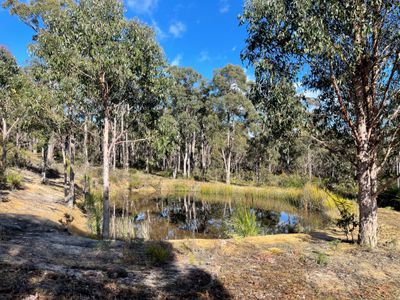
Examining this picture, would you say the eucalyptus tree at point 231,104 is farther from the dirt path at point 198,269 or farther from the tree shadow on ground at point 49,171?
the dirt path at point 198,269

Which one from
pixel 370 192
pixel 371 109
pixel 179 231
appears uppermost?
pixel 371 109

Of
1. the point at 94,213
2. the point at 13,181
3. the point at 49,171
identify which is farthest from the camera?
the point at 49,171

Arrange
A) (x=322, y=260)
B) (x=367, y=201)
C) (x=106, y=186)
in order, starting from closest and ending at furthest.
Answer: (x=322, y=260), (x=367, y=201), (x=106, y=186)

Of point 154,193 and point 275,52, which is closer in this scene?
point 275,52

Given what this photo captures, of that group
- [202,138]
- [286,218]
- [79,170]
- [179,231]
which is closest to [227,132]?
[202,138]

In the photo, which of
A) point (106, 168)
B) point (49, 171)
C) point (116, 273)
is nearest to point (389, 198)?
point (106, 168)

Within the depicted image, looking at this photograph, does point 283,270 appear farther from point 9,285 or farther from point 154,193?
point 154,193

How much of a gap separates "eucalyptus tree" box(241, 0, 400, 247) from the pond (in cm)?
460

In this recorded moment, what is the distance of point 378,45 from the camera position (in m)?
9.18

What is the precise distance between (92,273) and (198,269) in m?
2.26

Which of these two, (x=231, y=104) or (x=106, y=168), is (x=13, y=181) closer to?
(x=106, y=168)

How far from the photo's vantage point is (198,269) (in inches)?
277

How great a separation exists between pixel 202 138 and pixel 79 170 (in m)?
24.0

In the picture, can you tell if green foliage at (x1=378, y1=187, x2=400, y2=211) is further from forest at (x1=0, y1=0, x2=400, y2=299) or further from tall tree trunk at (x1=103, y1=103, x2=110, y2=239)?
tall tree trunk at (x1=103, y1=103, x2=110, y2=239)
